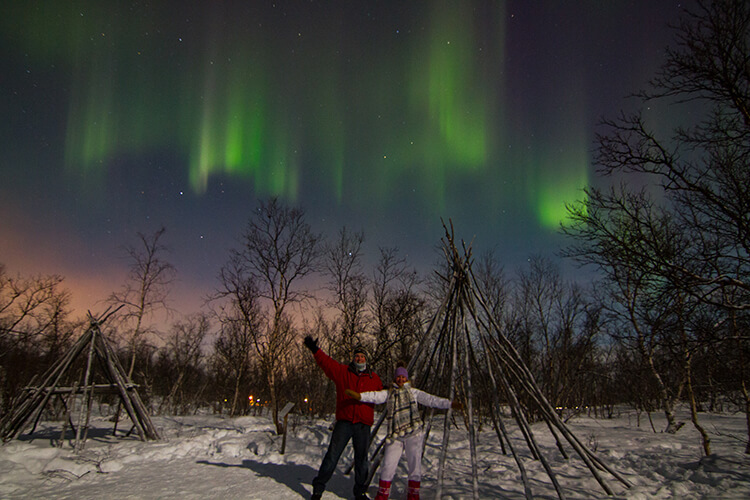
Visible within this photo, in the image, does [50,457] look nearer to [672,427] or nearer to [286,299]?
[286,299]

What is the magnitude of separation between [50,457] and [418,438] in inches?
261

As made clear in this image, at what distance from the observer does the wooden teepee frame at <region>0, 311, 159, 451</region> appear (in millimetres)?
8469

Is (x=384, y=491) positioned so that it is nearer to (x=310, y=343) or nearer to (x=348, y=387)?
(x=348, y=387)

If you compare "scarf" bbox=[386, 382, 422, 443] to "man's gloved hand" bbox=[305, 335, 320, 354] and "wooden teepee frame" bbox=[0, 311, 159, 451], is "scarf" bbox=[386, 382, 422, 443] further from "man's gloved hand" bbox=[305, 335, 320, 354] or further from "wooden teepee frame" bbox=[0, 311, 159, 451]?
"wooden teepee frame" bbox=[0, 311, 159, 451]

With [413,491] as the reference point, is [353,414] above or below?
above

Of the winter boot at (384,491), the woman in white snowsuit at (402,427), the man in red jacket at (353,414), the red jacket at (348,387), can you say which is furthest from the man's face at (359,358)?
the winter boot at (384,491)

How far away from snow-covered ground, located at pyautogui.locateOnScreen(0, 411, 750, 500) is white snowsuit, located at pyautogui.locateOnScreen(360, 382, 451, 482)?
85 centimetres

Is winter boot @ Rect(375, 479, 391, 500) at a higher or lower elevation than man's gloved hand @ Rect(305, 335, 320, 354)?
lower

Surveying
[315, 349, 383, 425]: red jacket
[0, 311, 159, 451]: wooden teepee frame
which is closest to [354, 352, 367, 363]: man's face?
[315, 349, 383, 425]: red jacket

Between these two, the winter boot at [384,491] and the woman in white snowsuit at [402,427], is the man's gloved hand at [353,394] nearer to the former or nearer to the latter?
the woman in white snowsuit at [402,427]

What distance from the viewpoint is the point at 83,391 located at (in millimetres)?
8469

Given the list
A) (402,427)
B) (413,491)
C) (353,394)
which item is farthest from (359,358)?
(413,491)

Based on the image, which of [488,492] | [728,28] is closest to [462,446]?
[488,492]

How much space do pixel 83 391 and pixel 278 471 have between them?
538 centimetres
